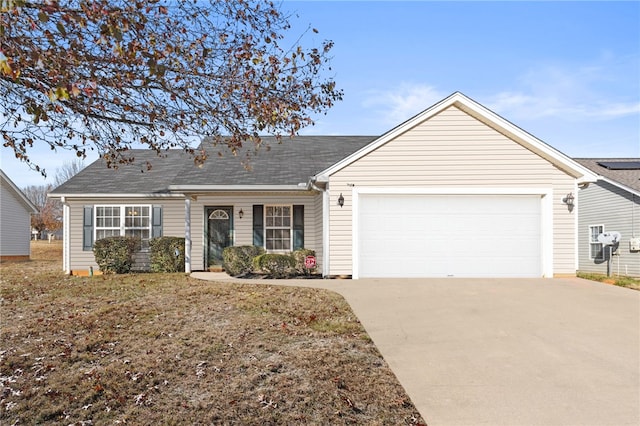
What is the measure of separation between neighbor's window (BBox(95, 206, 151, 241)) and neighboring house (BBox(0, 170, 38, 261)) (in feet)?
46.7

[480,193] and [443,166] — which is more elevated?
[443,166]

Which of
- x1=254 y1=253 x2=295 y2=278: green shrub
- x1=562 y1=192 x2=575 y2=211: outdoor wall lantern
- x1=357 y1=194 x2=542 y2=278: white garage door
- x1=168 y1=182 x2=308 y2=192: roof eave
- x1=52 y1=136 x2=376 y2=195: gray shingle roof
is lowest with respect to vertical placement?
x1=254 y1=253 x2=295 y2=278: green shrub

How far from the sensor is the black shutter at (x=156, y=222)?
16.3 m

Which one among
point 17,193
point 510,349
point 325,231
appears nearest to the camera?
point 510,349

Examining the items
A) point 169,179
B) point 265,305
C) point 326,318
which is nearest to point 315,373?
point 326,318

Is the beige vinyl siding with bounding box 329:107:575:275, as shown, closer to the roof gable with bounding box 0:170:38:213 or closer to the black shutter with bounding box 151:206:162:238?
the black shutter with bounding box 151:206:162:238

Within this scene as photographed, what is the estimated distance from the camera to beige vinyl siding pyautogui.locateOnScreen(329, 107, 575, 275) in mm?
12586

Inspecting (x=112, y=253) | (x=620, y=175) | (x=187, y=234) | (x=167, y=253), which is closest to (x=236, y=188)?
(x=187, y=234)

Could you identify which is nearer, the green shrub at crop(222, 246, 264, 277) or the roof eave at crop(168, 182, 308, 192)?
the green shrub at crop(222, 246, 264, 277)

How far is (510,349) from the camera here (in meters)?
6.37

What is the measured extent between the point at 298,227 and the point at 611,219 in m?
12.8

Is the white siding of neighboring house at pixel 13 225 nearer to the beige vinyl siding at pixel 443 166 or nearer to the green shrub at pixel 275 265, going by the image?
the green shrub at pixel 275 265

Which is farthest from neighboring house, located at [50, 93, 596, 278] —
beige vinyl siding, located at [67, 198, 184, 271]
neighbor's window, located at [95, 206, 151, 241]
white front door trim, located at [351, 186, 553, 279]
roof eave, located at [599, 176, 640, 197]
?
neighbor's window, located at [95, 206, 151, 241]

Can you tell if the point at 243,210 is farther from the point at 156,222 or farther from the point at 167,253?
the point at 156,222
